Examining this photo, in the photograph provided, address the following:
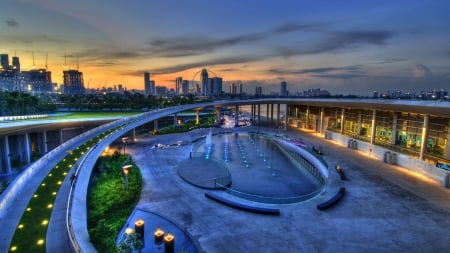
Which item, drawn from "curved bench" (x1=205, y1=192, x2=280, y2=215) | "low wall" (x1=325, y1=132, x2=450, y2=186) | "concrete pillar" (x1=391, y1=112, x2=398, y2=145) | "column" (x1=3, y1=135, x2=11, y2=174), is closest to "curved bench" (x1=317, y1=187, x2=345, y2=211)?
"curved bench" (x1=205, y1=192, x2=280, y2=215)

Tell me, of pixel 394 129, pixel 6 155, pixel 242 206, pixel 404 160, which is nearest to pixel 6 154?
pixel 6 155

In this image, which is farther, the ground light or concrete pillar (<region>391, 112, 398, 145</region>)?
concrete pillar (<region>391, 112, 398, 145</region>)

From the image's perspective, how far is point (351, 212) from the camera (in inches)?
697

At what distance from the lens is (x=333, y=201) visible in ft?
61.7

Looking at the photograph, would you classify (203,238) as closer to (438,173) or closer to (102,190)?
(102,190)

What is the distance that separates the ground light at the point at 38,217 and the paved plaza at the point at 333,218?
245 inches

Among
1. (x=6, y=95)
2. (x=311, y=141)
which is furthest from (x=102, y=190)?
(x=6, y=95)

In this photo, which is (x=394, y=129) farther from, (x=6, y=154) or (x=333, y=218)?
(x=6, y=154)

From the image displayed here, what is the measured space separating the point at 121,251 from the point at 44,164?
59.2ft

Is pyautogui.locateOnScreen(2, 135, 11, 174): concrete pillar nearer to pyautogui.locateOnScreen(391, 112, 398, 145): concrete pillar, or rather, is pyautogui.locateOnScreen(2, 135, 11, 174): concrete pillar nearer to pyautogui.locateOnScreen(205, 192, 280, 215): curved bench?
pyautogui.locateOnScreen(205, 192, 280, 215): curved bench

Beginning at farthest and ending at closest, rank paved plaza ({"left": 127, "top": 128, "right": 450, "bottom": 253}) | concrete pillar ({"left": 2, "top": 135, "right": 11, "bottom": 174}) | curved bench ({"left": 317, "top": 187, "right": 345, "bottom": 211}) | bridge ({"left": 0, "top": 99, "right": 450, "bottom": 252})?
1. concrete pillar ({"left": 2, "top": 135, "right": 11, "bottom": 174})
2. curved bench ({"left": 317, "top": 187, "right": 345, "bottom": 211})
3. bridge ({"left": 0, "top": 99, "right": 450, "bottom": 252})
4. paved plaza ({"left": 127, "top": 128, "right": 450, "bottom": 253})

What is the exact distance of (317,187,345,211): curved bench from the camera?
18016 millimetres

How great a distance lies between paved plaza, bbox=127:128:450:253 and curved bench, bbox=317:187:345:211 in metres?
0.37

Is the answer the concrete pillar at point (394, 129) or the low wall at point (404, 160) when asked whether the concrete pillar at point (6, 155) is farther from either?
the concrete pillar at point (394, 129)
